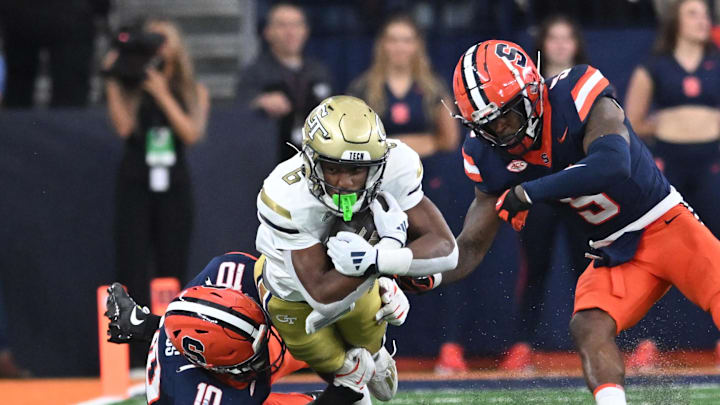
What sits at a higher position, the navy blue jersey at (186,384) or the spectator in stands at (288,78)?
the spectator in stands at (288,78)

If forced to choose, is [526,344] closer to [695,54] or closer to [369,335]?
[695,54]

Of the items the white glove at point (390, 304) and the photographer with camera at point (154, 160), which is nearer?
the white glove at point (390, 304)

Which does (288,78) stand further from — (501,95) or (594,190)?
(594,190)

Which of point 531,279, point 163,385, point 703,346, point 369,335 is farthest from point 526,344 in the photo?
point 163,385

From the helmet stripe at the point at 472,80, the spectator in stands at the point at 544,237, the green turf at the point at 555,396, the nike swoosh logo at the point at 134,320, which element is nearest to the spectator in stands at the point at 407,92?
the spectator in stands at the point at 544,237

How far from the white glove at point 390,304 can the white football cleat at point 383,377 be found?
9.2 inches

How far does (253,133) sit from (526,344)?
86.8 inches

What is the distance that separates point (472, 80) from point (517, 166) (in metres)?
0.48

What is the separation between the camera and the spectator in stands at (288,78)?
789cm

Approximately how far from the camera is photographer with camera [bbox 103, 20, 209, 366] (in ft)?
25.6

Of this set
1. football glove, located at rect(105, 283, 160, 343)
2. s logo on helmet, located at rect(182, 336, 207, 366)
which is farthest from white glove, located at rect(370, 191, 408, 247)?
football glove, located at rect(105, 283, 160, 343)

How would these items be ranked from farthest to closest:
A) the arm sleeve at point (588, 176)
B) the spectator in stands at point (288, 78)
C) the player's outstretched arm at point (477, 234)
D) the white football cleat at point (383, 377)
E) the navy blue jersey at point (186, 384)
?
the spectator in stands at point (288, 78)
the player's outstretched arm at point (477, 234)
the white football cleat at point (383, 377)
the navy blue jersey at point (186, 384)
the arm sleeve at point (588, 176)

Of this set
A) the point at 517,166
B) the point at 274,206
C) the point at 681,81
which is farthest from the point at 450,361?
the point at 274,206

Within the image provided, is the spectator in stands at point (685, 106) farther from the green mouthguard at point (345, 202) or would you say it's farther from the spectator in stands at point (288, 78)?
the green mouthguard at point (345, 202)
